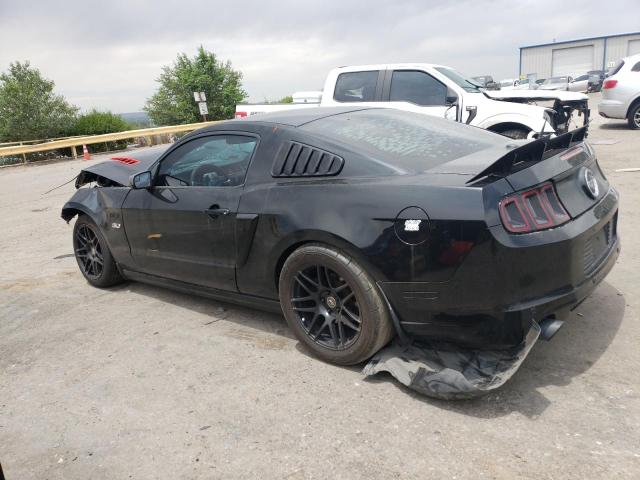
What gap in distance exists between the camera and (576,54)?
63.3 meters

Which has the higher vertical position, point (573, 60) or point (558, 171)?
point (573, 60)

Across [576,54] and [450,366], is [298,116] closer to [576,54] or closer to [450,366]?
[450,366]

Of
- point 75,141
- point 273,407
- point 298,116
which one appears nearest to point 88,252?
point 298,116

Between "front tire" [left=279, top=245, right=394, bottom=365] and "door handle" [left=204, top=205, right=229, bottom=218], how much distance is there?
0.63 m

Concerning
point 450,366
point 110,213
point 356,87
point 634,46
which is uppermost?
point 634,46

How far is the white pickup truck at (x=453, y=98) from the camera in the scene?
821 cm

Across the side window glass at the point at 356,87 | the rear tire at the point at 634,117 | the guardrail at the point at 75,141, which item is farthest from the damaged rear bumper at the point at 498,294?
the guardrail at the point at 75,141

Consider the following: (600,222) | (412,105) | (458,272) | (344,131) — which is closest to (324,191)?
(344,131)

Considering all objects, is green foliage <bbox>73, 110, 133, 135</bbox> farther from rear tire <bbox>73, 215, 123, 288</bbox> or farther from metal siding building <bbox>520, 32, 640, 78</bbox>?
metal siding building <bbox>520, 32, 640, 78</bbox>

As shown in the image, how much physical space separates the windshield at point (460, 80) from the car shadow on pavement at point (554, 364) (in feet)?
18.6

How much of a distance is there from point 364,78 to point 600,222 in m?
6.51

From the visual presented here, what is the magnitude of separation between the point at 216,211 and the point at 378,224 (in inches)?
51.2

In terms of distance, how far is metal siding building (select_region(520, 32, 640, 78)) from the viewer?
5975 centimetres

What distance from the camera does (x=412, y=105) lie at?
8.50 metres
